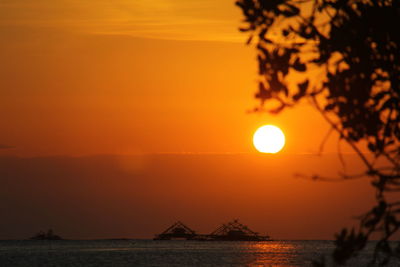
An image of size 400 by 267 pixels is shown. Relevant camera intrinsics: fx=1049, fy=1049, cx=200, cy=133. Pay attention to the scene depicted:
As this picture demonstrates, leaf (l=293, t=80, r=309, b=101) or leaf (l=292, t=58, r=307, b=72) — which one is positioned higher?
leaf (l=292, t=58, r=307, b=72)

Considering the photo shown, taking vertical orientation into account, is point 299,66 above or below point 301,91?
above

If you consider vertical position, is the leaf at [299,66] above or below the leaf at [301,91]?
above

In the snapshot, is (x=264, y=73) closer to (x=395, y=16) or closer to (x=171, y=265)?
(x=395, y=16)

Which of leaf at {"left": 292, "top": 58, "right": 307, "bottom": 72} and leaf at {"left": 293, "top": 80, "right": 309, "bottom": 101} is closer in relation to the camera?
leaf at {"left": 293, "top": 80, "right": 309, "bottom": 101}

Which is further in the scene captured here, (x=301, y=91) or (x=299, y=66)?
(x=299, y=66)

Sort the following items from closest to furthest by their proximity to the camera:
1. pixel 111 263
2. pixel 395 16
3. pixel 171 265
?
pixel 395 16
pixel 171 265
pixel 111 263

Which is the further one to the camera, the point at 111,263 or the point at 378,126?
the point at 111,263

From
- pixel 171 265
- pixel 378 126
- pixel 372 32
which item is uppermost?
pixel 171 265

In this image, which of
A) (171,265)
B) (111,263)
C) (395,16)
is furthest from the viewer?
(111,263)

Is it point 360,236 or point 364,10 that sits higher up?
point 364,10

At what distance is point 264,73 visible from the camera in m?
16.4

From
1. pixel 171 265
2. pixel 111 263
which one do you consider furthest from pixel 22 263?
pixel 171 265

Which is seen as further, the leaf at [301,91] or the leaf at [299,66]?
the leaf at [299,66]

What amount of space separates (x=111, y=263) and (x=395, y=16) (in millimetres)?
137032
